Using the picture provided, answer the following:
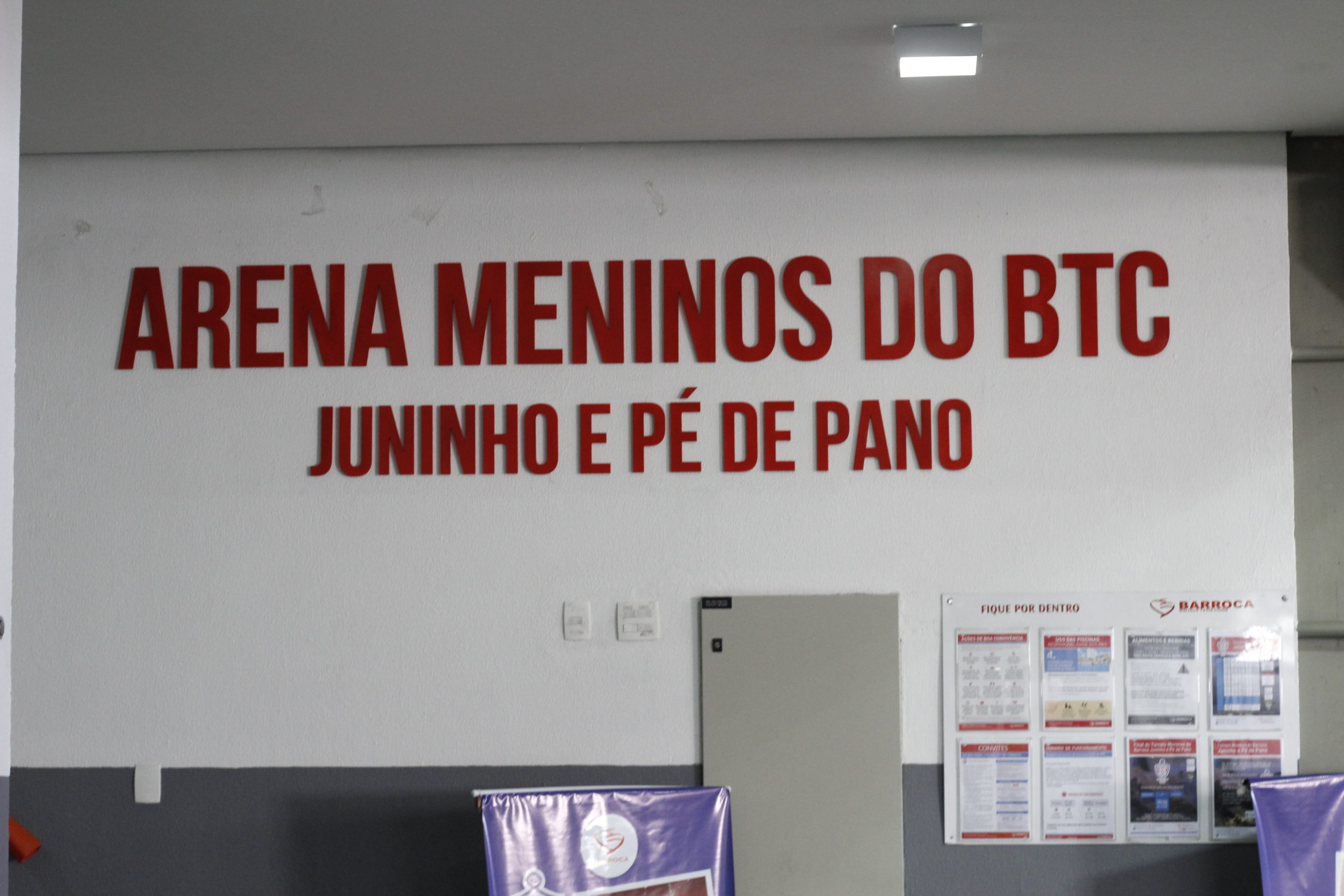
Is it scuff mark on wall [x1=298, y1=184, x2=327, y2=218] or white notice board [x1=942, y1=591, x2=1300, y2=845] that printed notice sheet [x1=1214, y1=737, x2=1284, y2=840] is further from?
scuff mark on wall [x1=298, y1=184, x2=327, y2=218]

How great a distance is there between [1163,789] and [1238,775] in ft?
0.71

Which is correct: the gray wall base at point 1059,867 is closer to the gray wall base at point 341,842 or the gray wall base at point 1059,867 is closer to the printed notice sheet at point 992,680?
the gray wall base at point 341,842

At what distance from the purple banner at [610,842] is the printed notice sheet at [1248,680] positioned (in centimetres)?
146

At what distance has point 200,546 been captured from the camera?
3434mm

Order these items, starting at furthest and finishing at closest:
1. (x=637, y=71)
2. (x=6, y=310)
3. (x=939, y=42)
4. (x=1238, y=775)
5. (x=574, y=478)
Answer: (x=574, y=478), (x=1238, y=775), (x=637, y=71), (x=939, y=42), (x=6, y=310)

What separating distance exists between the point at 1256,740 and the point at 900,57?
217cm

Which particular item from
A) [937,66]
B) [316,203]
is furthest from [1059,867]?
[316,203]

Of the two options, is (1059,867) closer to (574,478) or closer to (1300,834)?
(1300,834)

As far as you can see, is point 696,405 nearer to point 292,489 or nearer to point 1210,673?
point 292,489

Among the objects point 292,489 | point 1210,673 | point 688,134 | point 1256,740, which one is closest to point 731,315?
point 688,134

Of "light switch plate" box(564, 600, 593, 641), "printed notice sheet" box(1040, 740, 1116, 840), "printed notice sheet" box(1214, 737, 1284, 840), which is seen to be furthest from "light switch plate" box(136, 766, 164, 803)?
"printed notice sheet" box(1214, 737, 1284, 840)

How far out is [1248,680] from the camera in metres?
3.30

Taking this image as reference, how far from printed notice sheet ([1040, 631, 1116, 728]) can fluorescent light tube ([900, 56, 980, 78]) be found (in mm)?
1607

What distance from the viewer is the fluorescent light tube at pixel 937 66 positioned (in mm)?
2688
